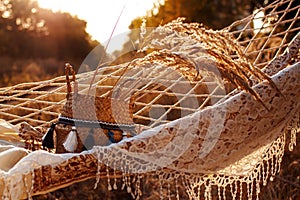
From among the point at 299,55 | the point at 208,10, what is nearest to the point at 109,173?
the point at 299,55

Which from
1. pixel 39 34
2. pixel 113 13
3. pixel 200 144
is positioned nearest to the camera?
pixel 200 144

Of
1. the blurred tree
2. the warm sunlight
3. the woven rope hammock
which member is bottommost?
the woven rope hammock

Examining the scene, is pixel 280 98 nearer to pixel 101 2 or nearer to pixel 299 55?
pixel 299 55

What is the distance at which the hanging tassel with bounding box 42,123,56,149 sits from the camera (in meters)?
1.29

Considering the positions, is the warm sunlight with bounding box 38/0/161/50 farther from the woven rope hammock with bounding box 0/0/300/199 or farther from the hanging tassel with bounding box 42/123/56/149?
the hanging tassel with bounding box 42/123/56/149

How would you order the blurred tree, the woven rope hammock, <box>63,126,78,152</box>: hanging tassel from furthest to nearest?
the blurred tree, <box>63,126,78,152</box>: hanging tassel, the woven rope hammock

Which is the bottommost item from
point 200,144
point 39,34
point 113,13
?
point 200,144

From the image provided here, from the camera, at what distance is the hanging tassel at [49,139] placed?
1.29 meters

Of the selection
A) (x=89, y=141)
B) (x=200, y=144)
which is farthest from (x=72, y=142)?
(x=200, y=144)

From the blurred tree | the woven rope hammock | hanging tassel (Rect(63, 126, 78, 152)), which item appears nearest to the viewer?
the woven rope hammock

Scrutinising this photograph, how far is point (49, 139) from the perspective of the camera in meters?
1.29

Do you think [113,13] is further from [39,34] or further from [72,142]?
[39,34]

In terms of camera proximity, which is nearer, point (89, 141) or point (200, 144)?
point (200, 144)

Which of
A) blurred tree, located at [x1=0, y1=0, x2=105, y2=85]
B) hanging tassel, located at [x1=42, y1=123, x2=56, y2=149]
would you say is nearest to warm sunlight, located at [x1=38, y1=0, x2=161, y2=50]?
hanging tassel, located at [x1=42, y1=123, x2=56, y2=149]
